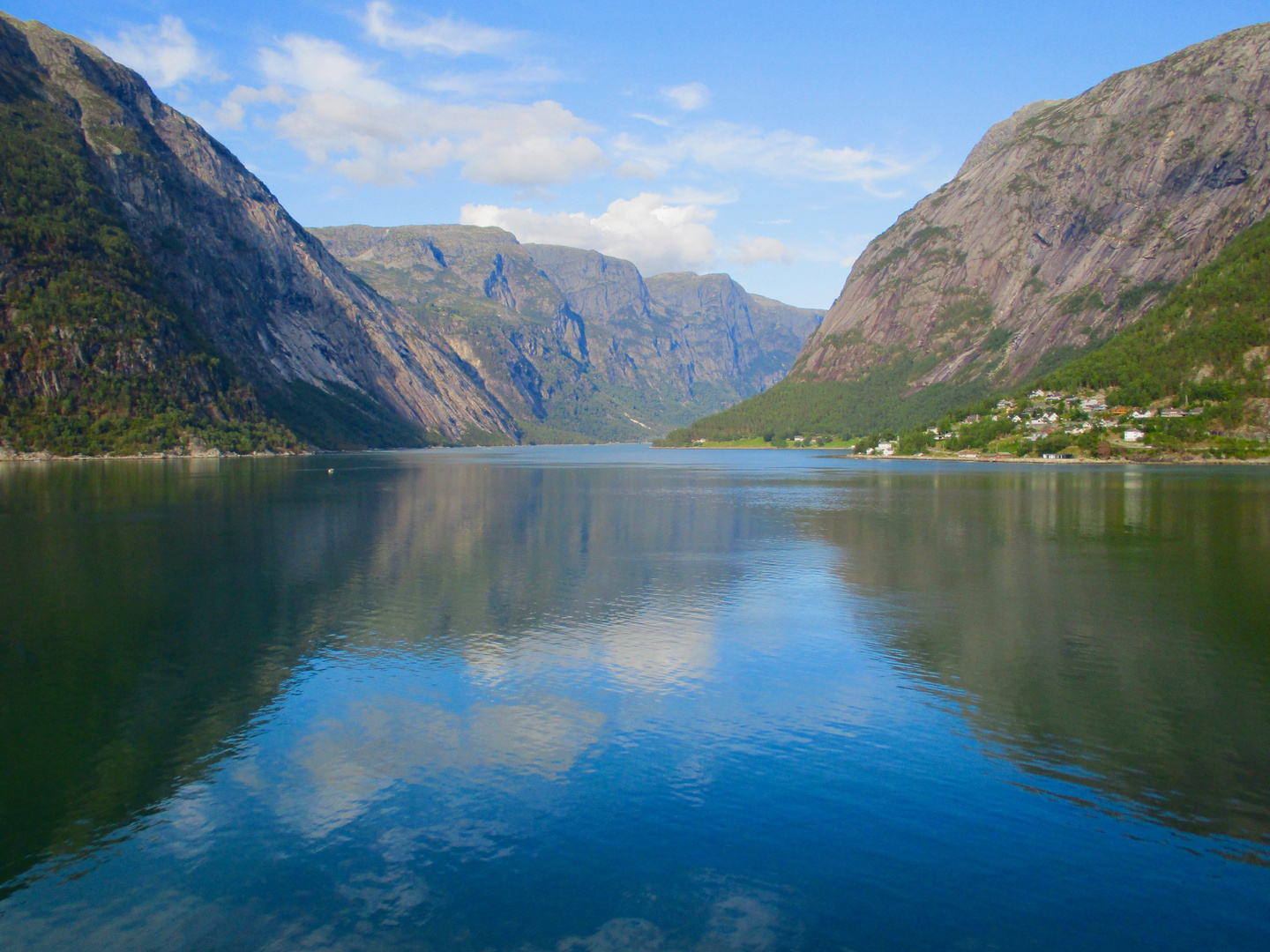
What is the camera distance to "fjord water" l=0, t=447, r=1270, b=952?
1482 cm

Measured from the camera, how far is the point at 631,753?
70.6 ft

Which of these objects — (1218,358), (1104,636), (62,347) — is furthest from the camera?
(62,347)

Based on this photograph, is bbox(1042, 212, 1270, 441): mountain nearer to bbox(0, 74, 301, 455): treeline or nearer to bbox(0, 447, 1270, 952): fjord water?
bbox(0, 447, 1270, 952): fjord water

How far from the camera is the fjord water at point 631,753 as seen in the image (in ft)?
48.6

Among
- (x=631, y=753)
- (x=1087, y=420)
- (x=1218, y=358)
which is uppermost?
(x=1218, y=358)

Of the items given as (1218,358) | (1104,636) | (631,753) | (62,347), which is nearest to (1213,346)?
(1218,358)

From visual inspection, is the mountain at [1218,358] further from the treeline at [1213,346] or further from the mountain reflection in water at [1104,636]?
the mountain reflection in water at [1104,636]

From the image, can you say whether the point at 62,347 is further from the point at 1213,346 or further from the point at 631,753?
the point at 1213,346

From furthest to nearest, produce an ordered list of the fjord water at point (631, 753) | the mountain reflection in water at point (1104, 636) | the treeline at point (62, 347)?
the treeline at point (62, 347)
the mountain reflection in water at point (1104, 636)
the fjord water at point (631, 753)

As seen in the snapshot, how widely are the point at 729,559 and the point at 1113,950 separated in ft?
125

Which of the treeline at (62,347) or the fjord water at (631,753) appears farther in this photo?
the treeline at (62,347)

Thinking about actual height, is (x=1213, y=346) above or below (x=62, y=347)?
below

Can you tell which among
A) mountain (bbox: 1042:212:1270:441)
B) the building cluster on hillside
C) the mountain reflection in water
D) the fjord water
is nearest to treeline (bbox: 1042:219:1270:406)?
mountain (bbox: 1042:212:1270:441)

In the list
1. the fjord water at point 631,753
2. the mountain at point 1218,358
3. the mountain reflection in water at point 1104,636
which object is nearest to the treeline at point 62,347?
the fjord water at point 631,753
